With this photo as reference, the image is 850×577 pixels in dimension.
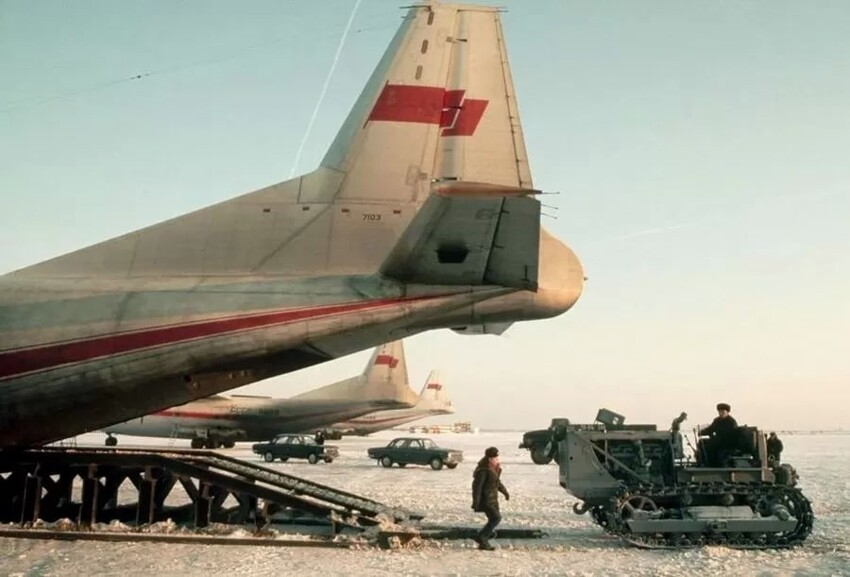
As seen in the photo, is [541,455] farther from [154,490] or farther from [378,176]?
[154,490]

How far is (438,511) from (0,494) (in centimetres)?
855

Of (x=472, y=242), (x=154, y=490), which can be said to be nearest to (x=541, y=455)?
(x=472, y=242)

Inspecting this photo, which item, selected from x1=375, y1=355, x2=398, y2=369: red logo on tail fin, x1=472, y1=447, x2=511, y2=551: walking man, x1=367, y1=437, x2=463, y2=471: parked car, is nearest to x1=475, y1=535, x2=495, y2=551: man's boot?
x1=472, y1=447, x2=511, y2=551: walking man

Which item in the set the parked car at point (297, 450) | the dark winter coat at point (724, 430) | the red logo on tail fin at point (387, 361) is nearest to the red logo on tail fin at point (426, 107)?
the dark winter coat at point (724, 430)

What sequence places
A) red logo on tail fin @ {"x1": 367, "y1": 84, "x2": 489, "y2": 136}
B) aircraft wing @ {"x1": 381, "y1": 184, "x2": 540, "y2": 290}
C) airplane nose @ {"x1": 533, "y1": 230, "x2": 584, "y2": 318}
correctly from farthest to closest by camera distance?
red logo on tail fin @ {"x1": 367, "y1": 84, "x2": 489, "y2": 136} < airplane nose @ {"x1": 533, "y1": 230, "x2": 584, "y2": 318} < aircraft wing @ {"x1": 381, "y1": 184, "x2": 540, "y2": 290}

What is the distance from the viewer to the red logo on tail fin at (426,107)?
10.5 metres

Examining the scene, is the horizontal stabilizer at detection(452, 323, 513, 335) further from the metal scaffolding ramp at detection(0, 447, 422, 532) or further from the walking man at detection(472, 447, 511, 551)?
the metal scaffolding ramp at detection(0, 447, 422, 532)

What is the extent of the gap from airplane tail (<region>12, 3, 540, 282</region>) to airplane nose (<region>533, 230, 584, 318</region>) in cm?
121

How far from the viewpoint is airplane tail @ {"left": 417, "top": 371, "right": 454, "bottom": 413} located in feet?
190

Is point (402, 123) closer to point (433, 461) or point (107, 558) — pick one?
point (107, 558)

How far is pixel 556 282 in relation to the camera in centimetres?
1017

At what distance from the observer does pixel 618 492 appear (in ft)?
37.9

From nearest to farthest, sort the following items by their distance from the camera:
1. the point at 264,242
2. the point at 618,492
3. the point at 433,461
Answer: the point at 264,242 < the point at 618,492 < the point at 433,461

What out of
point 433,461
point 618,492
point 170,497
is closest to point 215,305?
point 618,492
